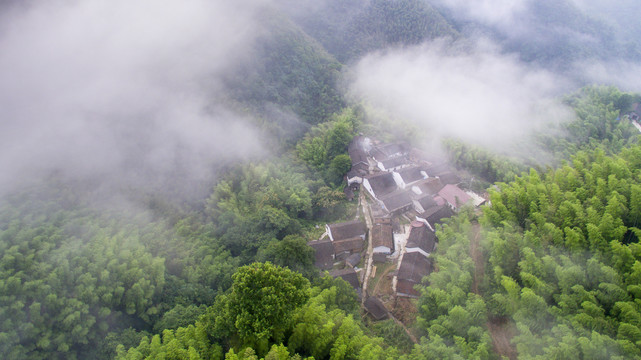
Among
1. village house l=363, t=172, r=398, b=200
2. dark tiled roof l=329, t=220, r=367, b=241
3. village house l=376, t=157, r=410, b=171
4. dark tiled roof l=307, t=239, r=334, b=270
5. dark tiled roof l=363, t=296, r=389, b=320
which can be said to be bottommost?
dark tiled roof l=307, t=239, r=334, b=270

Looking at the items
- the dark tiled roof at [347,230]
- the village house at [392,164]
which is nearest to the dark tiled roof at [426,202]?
the dark tiled roof at [347,230]

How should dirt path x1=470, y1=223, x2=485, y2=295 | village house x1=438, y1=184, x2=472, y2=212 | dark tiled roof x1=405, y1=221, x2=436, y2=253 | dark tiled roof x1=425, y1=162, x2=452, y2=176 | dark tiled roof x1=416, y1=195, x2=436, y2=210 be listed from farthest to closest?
dark tiled roof x1=425, y1=162, x2=452, y2=176 → dark tiled roof x1=416, y1=195, x2=436, y2=210 → village house x1=438, y1=184, x2=472, y2=212 → dark tiled roof x1=405, y1=221, x2=436, y2=253 → dirt path x1=470, y1=223, x2=485, y2=295

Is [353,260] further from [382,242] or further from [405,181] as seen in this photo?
[405,181]

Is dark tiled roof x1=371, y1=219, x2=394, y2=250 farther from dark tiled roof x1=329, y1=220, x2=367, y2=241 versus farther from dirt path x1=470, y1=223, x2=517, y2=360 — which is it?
dirt path x1=470, y1=223, x2=517, y2=360

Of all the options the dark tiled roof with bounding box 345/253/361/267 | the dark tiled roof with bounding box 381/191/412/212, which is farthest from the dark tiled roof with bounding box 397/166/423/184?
the dark tiled roof with bounding box 345/253/361/267

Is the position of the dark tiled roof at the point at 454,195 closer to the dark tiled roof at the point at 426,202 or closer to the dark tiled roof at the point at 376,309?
the dark tiled roof at the point at 426,202

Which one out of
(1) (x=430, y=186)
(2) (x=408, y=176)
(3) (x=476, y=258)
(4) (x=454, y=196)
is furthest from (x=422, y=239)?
(2) (x=408, y=176)

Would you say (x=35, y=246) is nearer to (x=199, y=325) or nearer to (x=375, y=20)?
(x=199, y=325)
